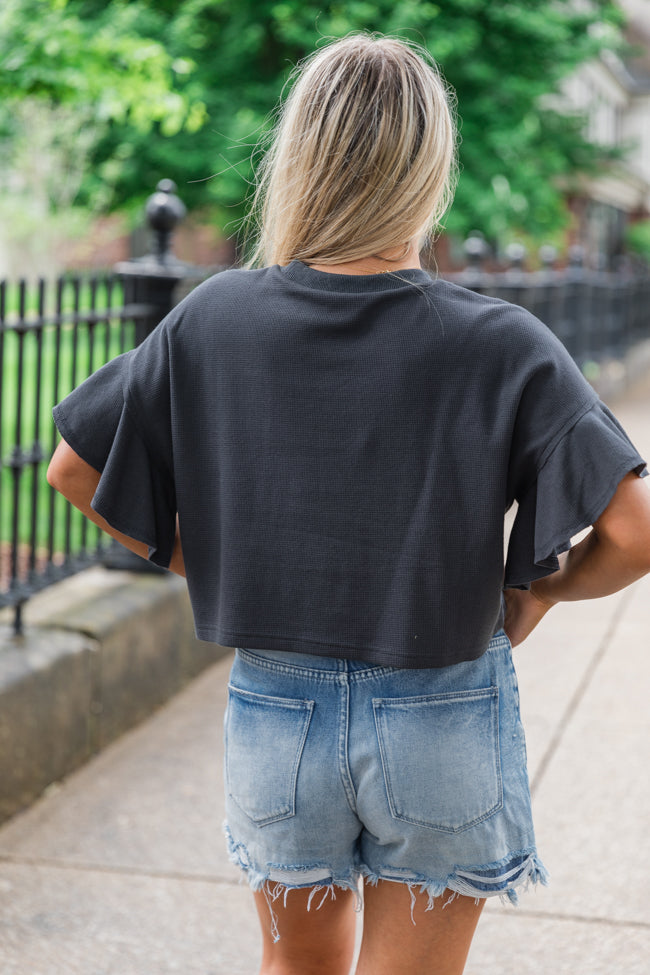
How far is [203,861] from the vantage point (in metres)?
3.35

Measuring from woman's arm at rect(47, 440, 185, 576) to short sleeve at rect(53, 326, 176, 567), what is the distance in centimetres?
3

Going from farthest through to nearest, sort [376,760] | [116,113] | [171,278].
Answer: [116,113], [171,278], [376,760]

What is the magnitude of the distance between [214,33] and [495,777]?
16.7m

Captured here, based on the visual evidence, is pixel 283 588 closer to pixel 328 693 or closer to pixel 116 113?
pixel 328 693

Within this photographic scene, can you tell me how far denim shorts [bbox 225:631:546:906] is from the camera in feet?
5.35

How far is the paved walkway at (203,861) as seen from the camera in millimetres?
2889

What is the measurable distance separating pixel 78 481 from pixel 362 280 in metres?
0.57

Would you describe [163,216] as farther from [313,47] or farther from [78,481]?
[313,47]

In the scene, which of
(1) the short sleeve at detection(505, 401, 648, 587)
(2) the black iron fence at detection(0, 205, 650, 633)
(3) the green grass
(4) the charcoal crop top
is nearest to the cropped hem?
(4) the charcoal crop top

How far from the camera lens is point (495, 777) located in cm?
168

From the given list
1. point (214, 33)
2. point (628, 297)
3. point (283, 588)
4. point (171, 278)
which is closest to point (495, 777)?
point (283, 588)

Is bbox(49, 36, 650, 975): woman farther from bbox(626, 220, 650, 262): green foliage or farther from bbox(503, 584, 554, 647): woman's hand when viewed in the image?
bbox(626, 220, 650, 262): green foliage

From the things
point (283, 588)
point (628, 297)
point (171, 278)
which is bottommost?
point (628, 297)

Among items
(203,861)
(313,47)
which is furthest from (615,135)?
(203,861)
